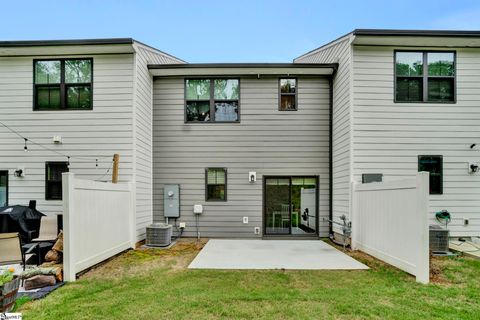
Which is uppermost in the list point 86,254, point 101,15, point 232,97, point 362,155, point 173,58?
point 101,15

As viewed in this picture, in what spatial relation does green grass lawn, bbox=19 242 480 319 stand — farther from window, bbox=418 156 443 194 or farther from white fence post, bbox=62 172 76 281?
window, bbox=418 156 443 194

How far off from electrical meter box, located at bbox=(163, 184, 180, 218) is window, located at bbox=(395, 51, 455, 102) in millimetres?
6419

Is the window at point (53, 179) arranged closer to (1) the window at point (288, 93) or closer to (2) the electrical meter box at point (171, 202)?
(2) the electrical meter box at point (171, 202)

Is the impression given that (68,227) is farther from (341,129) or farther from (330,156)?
(330,156)

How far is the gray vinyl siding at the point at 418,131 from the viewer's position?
24.2 ft

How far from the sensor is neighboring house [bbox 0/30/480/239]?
7.43 meters

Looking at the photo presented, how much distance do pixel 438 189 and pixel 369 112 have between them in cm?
263

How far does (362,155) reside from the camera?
24.1 feet

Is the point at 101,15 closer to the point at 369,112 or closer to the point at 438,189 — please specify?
the point at 369,112

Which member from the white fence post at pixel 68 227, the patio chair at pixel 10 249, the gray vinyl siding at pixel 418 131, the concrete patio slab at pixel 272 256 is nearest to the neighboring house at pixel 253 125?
the gray vinyl siding at pixel 418 131

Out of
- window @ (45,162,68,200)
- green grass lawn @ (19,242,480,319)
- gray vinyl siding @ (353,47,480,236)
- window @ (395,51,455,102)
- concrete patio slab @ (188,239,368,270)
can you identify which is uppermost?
window @ (395,51,455,102)

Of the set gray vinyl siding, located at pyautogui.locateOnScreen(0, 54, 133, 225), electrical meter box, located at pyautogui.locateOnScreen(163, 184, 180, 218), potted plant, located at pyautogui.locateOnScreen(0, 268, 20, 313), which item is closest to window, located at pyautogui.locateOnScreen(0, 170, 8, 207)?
gray vinyl siding, located at pyautogui.locateOnScreen(0, 54, 133, 225)

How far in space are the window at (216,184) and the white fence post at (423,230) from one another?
5.17m

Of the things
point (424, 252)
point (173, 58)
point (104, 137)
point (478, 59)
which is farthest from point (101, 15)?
point (424, 252)
